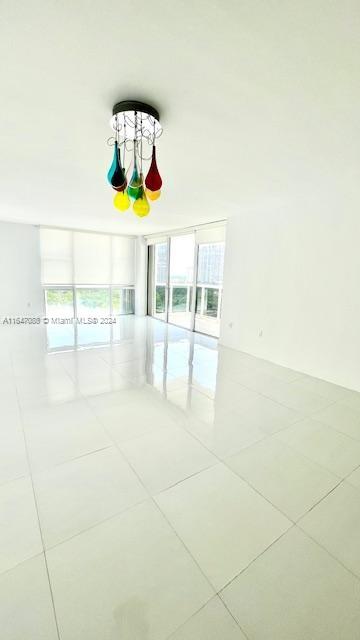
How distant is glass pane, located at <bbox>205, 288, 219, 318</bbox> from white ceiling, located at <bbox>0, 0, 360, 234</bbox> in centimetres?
359

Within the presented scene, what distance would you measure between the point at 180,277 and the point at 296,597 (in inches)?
261

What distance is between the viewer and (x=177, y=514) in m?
1.59

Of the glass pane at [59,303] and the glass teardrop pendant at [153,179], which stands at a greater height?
the glass teardrop pendant at [153,179]

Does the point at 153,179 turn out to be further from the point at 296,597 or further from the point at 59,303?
the point at 59,303

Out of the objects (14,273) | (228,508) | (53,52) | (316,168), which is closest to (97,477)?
(228,508)

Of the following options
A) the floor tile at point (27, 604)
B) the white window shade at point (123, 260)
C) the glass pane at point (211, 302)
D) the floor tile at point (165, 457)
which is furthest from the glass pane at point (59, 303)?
the floor tile at point (27, 604)

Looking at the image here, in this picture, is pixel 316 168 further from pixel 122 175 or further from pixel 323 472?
pixel 323 472

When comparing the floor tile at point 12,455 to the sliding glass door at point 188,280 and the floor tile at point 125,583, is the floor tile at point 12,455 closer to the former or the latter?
the floor tile at point 125,583

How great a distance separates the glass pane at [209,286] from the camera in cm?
623

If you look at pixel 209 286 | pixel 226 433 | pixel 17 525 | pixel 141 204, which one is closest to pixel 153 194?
pixel 141 204

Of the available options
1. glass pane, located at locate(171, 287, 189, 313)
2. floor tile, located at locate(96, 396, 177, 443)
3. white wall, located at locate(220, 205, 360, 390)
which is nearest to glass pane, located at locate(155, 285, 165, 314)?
glass pane, located at locate(171, 287, 189, 313)

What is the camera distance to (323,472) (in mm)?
1964

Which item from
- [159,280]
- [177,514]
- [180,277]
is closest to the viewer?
[177,514]

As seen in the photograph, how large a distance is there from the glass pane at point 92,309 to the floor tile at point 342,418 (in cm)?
460
